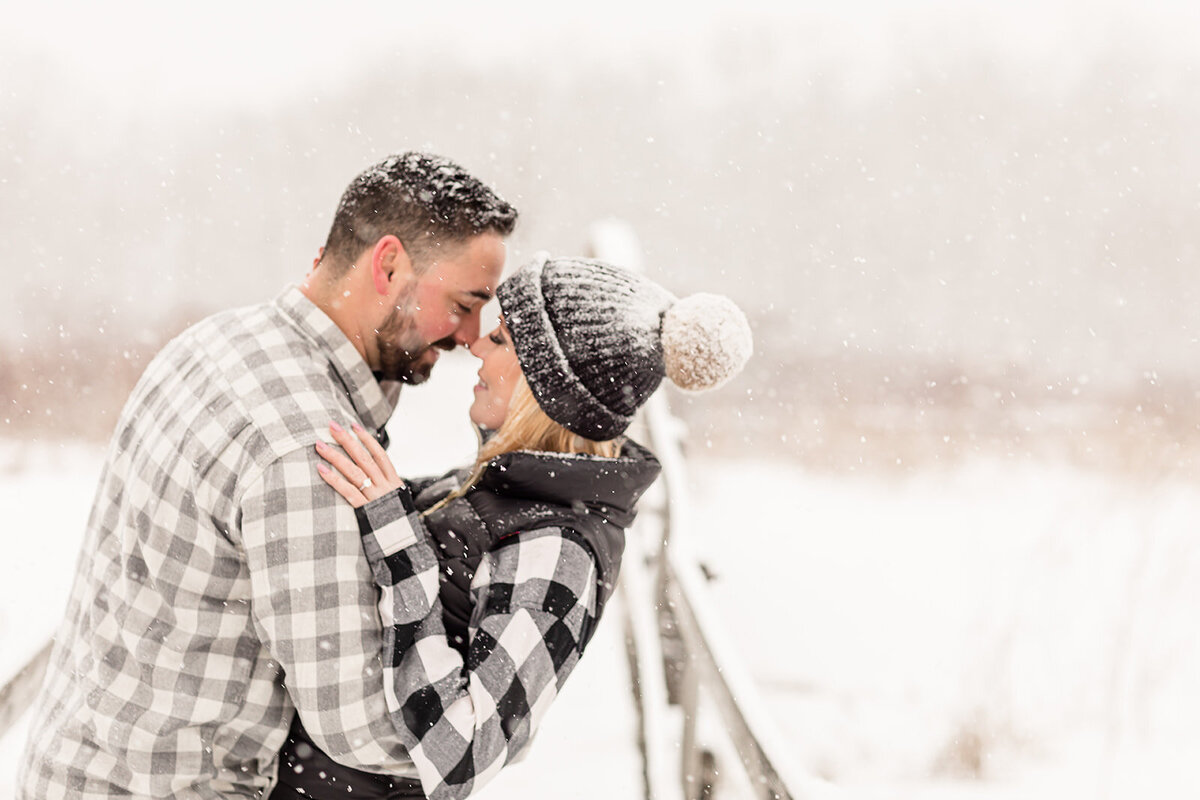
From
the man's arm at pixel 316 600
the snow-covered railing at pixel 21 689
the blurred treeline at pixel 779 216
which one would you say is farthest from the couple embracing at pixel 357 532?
the blurred treeline at pixel 779 216

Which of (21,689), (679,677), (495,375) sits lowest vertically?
(679,677)

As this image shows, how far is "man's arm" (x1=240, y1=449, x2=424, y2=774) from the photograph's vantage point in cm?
121

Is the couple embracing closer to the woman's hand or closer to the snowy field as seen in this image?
the woman's hand

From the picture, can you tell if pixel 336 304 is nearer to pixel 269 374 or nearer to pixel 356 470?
pixel 269 374

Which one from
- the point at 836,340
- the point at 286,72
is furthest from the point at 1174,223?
the point at 286,72

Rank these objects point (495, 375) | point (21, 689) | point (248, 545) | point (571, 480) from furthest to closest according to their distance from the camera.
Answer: point (21, 689) < point (495, 375) < point (571, 480) < point (248, 545)

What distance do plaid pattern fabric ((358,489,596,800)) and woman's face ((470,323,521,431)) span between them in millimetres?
383

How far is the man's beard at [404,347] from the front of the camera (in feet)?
5.02

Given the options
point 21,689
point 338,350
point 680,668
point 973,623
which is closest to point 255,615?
point 338,350

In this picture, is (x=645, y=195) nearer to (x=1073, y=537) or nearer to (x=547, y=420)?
(x=1073, y=537)

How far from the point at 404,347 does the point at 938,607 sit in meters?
8.56

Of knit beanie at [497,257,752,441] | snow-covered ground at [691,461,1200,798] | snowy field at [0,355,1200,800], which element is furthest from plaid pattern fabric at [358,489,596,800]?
snow-covered ground at [691,461,1200,798]

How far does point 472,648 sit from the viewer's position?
1326 mm

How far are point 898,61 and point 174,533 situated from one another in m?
16.9
